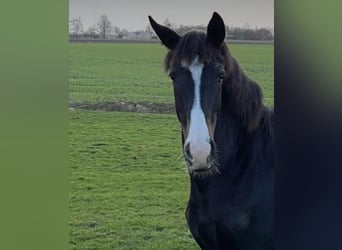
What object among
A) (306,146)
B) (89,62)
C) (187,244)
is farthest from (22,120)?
(306,146)

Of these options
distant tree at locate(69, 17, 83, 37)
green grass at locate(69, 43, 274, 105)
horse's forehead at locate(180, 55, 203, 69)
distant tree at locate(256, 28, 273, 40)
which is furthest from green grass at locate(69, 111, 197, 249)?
distant tree at locate(256, 28, 273, 40)

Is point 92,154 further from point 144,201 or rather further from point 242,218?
point 242,218

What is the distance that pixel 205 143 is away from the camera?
10.9 feet

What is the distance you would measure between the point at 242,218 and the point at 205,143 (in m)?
0.42

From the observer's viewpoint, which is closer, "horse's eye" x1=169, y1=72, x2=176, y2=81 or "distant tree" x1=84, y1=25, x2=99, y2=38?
"horse's eye" x1=169, y1=72, x2=176, y2=81

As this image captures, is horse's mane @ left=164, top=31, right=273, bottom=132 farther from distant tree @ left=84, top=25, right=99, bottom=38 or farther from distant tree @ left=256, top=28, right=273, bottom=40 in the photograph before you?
distant tree @ left=84, top=25, right=99, bottom=38

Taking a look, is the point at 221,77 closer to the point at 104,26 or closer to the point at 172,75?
the point at 172,75

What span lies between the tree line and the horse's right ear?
0.10 ft

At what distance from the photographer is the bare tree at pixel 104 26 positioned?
11.4 ft

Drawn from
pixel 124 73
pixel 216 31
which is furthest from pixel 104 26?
pixel 216 31

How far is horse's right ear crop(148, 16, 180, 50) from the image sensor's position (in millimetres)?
3379

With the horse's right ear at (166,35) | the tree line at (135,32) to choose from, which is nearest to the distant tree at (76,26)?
the tree line at (135,32)

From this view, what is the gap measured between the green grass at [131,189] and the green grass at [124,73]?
0.35 ft

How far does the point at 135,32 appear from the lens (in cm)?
346
